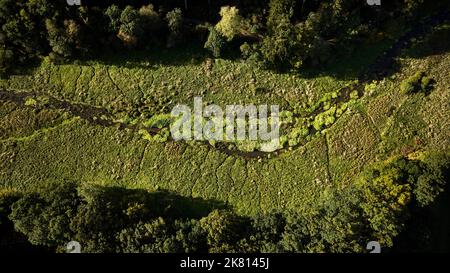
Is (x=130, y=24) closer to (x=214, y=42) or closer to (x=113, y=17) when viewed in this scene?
(x=113, y=17)

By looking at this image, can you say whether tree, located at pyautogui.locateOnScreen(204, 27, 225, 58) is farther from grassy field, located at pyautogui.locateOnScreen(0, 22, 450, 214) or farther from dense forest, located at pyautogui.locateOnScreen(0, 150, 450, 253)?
dense forest, located at pyautogui.locateOnScreen(0, 150, 450, 253)

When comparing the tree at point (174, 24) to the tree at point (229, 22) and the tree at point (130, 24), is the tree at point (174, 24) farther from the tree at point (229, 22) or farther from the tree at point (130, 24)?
the tree at point (229, 22)

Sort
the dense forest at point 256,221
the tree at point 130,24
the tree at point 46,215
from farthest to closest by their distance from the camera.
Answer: the tree at point 130,24, the tree at point 46,215, the dense forest at point 256,221

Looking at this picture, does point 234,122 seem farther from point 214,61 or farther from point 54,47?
point 54,47

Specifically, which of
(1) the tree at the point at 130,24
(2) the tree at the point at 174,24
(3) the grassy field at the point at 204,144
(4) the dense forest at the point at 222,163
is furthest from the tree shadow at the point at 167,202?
(2) the tree at the point at 174,24

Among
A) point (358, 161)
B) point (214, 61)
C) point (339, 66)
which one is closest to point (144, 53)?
point (214, 61)

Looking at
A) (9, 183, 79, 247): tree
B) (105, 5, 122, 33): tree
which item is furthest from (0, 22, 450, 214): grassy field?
(9, 183, 79, 247): tree

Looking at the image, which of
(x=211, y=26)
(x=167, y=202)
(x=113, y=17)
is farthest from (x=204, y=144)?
(x=113, y=17)
